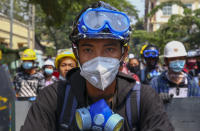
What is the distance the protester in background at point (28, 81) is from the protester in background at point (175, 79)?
8.84ft

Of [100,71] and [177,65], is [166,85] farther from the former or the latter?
[100,71]

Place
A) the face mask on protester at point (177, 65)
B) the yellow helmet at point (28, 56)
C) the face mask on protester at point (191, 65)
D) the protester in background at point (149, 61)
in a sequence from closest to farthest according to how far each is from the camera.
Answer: the face mask on protester at point (177, 65)
the protester in background at point (149, 61)
the yellow helmet at point (28, 56)
the face mask on protester at point (191, 65)

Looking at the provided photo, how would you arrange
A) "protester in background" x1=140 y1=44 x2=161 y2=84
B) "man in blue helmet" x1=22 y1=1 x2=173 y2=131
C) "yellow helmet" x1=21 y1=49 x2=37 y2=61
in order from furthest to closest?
"yellow helmet" x1=21 y1=49 x2=37 y2=61
"protester in background" x1=140 y1=44 x2=161 y2=84
"man in blue helmet" x1=22 y1=1 x2=173 y2=131

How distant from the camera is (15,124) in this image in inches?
141

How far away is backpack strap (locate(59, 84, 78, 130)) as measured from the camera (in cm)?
181

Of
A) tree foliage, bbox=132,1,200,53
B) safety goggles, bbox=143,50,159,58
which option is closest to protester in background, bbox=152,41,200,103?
safety goggles, bbox=143,50,159,58

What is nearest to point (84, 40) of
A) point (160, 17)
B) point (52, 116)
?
point (52, 116)

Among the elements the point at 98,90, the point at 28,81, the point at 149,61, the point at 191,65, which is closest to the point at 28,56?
the point at 28,81

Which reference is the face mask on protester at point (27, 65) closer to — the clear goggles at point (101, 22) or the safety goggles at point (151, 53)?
the safety goggles at point (151, 53)

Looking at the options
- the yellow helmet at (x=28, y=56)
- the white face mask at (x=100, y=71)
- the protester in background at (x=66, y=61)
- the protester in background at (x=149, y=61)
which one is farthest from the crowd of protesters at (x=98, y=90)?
the yellow helmet at (x=28, y=56)

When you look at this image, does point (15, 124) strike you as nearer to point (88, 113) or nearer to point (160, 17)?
point (88, 113)

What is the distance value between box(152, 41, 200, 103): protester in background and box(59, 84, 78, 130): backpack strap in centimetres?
239

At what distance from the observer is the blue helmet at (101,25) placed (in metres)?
1.86

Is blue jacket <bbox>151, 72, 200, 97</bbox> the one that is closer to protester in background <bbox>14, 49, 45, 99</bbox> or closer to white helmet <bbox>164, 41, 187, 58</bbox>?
white helmet <bbox>164, 41, 187, 58</bbox>
